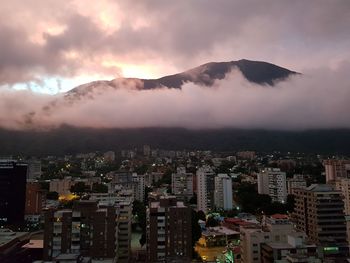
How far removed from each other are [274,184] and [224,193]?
6838 millimetres

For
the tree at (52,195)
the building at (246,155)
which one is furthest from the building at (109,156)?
the tree at (52,195)

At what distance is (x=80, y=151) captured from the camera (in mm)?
81375

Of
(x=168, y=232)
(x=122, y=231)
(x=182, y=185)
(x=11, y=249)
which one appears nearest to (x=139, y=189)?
(x=182, y=185)

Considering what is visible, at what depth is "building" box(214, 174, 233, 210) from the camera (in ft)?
109

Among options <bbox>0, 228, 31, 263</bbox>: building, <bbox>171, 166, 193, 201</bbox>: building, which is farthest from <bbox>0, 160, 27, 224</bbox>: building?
<bbox>171, 166, 193, 201</bbox>: building

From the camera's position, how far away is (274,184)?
3759 centimetres

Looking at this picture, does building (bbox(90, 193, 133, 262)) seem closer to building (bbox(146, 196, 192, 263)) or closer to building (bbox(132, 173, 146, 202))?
building (bbox(146, 196, 192, 263))

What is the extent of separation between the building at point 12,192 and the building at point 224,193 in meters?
16.0

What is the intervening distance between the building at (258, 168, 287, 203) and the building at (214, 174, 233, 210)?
17.9 feet

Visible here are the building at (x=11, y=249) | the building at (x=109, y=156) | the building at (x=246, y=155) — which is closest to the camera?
the building at (x=11, y=249)

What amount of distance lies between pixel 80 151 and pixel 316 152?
2177 inches

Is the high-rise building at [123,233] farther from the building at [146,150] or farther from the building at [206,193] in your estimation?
the building at [146,150]

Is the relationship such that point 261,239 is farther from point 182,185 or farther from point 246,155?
point 246,155

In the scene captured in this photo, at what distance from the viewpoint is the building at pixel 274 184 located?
36.8m
